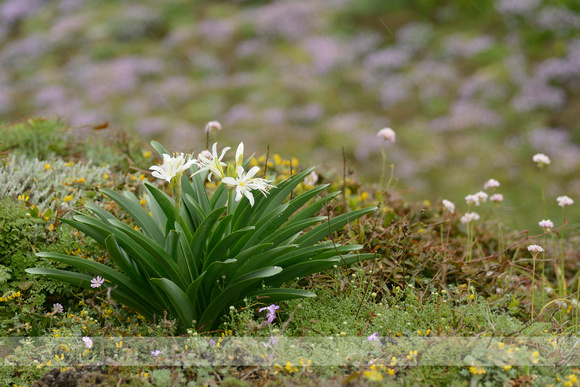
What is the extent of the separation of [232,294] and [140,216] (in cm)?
64

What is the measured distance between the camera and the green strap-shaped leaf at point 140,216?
262 cm

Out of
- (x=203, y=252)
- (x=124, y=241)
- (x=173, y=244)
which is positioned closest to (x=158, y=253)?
(x=173, y=244)

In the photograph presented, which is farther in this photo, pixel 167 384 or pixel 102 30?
pixel 102 30

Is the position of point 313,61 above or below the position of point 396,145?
above

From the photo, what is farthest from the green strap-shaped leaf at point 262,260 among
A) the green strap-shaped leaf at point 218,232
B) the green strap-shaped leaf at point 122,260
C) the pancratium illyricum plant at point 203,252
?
the green strap-shaped leaf at point 122,260

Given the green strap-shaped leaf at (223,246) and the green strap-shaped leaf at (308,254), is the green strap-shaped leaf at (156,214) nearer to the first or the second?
the green strap-shaped leaf at (223,246)

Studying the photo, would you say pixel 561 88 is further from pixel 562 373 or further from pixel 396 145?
pixel 562 373

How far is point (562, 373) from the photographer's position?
2.09 metres

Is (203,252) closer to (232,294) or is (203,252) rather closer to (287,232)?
(232,294)

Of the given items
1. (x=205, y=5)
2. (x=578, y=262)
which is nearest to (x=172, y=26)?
(x=205, y=5)

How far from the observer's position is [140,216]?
264 cm

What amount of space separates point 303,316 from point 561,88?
284 inches

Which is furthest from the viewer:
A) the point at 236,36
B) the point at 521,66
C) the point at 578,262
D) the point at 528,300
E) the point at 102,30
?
the point at 102,30

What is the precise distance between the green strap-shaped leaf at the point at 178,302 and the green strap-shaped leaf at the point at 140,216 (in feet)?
0.99
